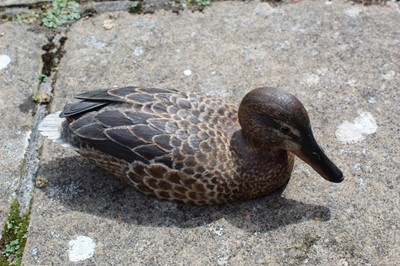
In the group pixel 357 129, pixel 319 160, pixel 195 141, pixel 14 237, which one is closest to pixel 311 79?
pixel 357 129

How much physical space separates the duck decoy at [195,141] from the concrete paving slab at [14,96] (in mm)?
535

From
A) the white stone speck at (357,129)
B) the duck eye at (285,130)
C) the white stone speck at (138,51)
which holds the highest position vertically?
the duck eye at (285,130)

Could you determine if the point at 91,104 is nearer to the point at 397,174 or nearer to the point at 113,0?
the point at 113,0

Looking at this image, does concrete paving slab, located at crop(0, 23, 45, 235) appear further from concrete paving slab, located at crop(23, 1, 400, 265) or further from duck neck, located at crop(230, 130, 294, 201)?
duck neck, located at crop(230, 130, 294, 201)

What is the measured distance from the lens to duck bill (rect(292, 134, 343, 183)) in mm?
3462

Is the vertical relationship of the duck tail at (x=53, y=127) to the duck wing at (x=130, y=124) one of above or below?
below

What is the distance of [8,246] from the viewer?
Result: 11.8 feet

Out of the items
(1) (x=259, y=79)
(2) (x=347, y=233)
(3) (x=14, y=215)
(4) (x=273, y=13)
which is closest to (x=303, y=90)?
(1) (x=259, y=79)

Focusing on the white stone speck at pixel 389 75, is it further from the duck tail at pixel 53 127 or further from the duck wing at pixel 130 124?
the duck tail at pixel 53 127

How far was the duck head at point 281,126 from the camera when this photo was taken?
336cm

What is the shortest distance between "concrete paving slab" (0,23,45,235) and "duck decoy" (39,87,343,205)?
0.54m

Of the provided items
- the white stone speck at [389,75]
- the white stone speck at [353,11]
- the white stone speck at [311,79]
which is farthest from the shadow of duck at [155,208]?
the white stone speck at [353,11]

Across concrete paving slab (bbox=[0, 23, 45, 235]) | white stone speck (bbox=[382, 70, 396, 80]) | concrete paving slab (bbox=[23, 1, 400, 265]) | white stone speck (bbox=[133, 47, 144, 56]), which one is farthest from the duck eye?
concrete paving slab (bbox=[0, 23, 45, 235])

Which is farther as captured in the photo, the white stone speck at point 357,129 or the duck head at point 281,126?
the white stone speck at point 357,129
